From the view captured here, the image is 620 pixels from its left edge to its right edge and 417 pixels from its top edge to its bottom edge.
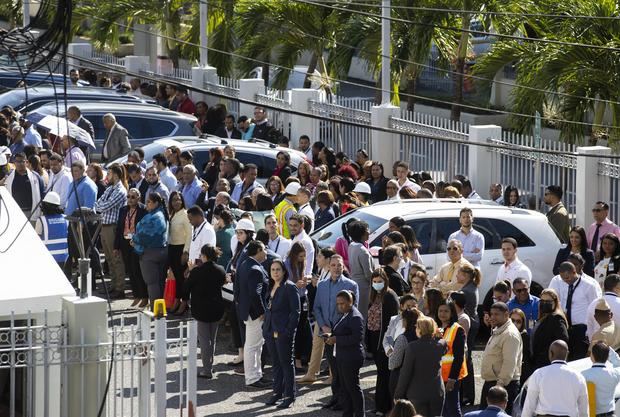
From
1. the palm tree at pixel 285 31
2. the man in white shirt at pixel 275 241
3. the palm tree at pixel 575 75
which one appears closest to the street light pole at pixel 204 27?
the palm tree at pixel 285 31

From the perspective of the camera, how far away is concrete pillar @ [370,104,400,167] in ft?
79.5

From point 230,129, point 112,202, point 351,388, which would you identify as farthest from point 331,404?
point 230,129

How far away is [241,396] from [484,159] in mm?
7858

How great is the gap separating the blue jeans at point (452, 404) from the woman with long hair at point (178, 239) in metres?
5.66

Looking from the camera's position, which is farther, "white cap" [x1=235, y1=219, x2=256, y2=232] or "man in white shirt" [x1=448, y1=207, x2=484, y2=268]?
"man in white shirt" [x1=448, y1=207, x2=484, y2=268]

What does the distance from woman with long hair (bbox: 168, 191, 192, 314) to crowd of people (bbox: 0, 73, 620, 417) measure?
2cm

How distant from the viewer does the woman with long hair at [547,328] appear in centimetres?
1353

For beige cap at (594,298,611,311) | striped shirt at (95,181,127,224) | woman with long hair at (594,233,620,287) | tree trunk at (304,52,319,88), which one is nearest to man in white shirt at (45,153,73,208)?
striped shirt at (95,181,127,224)

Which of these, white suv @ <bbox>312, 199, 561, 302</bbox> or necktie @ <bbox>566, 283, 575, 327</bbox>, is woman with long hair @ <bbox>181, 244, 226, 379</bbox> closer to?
white suv @ <bbox>312, 199, 561, 302</bbox>

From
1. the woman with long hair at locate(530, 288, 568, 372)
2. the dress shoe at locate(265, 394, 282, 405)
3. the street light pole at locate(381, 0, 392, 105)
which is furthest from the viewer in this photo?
the street light pole at locate(381, 0, 392, 105)

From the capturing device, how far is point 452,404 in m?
13.2

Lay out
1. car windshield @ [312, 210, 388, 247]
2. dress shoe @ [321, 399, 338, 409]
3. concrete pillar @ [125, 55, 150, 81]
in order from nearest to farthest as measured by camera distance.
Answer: dress shoe @ [321, 399, 338, 409] < car windshield @ [312, 210, 388, 247] < concrete pillar @ [125, 55, 150, 81]

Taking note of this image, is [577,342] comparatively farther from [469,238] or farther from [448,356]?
[469,238]

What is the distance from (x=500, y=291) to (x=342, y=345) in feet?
5.65
